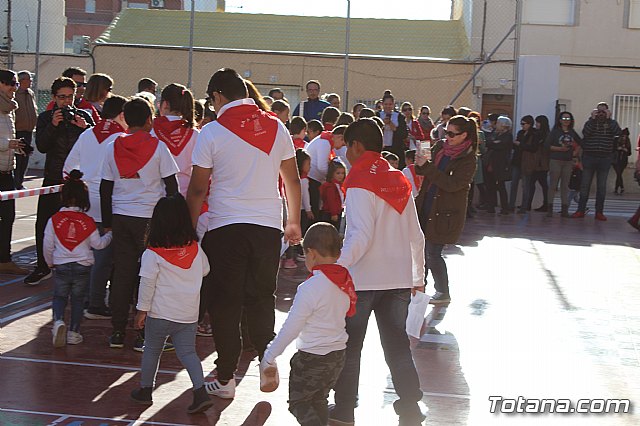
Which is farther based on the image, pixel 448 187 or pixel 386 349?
pixel 448 187

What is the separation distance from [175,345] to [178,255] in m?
0.55

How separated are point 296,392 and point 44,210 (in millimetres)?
5285

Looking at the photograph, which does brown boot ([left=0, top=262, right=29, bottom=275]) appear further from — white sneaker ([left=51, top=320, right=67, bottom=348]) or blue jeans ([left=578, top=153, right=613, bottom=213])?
blue jeans ([left=578, top=153, right=613, bottom=213])

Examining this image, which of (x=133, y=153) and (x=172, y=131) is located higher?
(x=172, y=131)

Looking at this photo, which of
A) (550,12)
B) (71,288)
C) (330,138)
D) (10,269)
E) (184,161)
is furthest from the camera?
(550,12)

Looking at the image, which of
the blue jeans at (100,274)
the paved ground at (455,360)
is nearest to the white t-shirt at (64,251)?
the blue jeans at (100,274)

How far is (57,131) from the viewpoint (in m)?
9.48

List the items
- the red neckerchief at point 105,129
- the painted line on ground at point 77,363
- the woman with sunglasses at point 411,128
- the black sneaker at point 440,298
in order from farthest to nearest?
1. the woman with sunglasses at point 411,128
2. the black sneaker at point 440,298
3. the red neckerchief at point 105,129
4. the painted line on ground at point 77,363

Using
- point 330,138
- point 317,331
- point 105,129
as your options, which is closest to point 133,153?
point 105,129

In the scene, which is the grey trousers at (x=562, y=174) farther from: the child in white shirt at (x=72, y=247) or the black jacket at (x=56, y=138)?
the child in white shirt at (x=72, y=247)

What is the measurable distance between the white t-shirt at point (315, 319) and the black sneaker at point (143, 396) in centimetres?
118

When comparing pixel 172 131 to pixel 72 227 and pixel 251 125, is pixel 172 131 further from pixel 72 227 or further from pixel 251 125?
pixel 251 125

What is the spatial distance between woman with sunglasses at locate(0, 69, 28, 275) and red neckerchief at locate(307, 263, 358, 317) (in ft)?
18.4

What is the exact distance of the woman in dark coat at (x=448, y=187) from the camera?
918 centimetres
